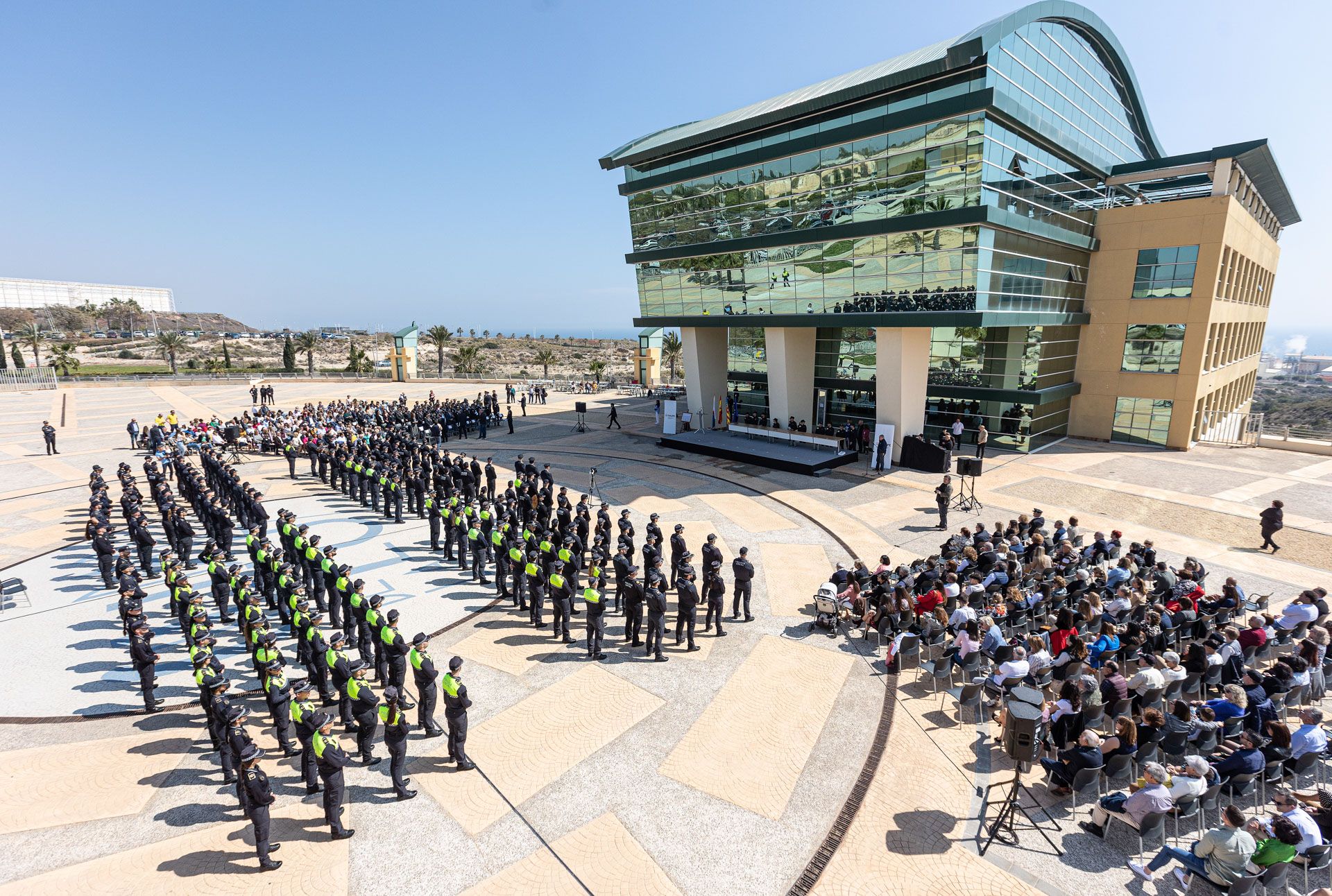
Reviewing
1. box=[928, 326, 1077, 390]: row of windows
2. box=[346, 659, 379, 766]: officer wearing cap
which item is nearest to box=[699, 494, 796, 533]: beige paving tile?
box=[346, 659, 379, 766]: officer wearing cap

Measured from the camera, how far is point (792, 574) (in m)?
15.0

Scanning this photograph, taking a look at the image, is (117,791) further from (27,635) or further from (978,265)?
(978,265)

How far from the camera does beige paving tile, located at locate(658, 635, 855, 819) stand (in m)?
7.93

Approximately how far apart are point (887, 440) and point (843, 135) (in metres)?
13.3

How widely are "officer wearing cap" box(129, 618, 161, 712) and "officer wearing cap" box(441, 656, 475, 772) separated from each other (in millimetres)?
5254

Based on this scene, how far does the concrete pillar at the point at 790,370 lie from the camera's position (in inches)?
1206

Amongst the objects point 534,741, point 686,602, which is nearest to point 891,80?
point 686,602

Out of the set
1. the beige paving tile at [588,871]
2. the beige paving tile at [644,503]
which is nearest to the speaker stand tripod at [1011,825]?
the beige paving tile at [588,871]

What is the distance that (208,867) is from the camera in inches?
261

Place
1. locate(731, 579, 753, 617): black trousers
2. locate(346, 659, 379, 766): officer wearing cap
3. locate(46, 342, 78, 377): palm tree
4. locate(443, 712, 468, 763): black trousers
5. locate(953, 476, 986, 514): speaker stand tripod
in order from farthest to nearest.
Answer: locate(46, 342, 78, 377): palm tree
locate(953, 476, 986, 514): speaker stand tripod
locate(731, 579, 753, 617): black trousers
locate(443, 712, 468, 763): black trousers
locate(346, 659, 379, 766): officer wearing cap

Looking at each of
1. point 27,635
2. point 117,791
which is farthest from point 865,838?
point 27,635

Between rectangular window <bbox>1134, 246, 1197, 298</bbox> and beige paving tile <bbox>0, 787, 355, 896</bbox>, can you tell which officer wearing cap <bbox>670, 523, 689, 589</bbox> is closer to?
beige paving tile <bbox>0, 787, 355, 896</bbox>

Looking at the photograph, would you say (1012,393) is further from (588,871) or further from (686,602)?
(588,871)

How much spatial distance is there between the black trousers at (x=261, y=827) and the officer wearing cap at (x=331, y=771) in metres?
0.59
